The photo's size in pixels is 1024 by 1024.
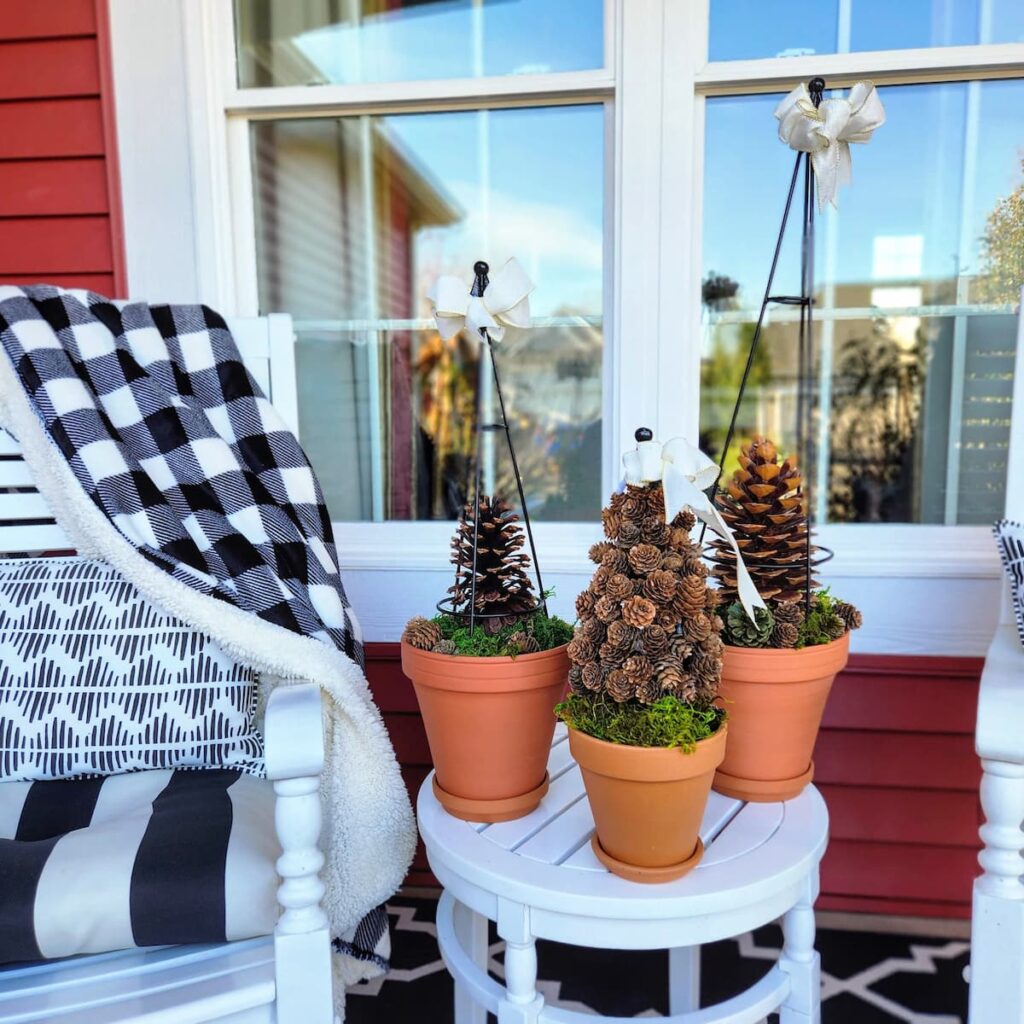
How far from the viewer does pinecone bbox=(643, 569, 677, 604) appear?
0.76 m

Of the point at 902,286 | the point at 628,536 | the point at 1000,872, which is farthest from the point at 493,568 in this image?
the point at 902,286

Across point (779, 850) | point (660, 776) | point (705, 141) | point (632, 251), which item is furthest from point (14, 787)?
point (705, 141)

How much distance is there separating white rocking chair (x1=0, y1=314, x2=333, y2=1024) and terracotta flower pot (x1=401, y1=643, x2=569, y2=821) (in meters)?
0.14

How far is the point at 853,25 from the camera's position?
1.54 m

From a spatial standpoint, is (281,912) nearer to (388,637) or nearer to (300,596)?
(300,596)

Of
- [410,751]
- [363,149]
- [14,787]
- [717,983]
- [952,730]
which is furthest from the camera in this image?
[363,149]

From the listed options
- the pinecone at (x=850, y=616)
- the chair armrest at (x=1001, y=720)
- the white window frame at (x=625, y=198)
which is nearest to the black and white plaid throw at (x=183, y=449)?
the white window frame at (x=625, y=198)

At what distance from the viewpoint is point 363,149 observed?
196cm

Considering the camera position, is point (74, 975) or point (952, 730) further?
point (952, 730)

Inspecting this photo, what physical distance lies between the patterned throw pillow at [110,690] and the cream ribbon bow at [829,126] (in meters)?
0.99

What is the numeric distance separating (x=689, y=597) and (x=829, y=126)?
1.80 ft

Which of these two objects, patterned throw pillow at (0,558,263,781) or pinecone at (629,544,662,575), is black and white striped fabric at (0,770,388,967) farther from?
pinecone at (629,544,662,575)

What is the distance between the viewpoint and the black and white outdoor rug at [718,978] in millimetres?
1298

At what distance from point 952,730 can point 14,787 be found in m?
1.57
